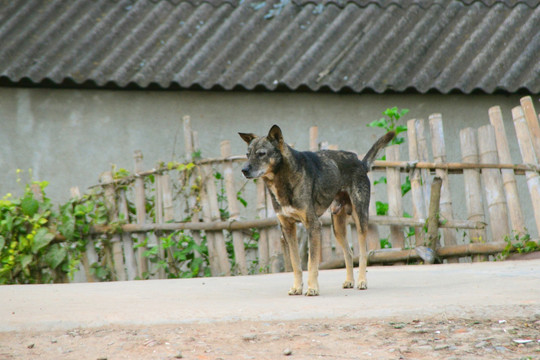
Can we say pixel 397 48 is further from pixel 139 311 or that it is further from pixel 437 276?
pixel 139 311

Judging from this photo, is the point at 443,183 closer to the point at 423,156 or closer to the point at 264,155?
the point at 423,156

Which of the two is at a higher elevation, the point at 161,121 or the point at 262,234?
the point at 161,121

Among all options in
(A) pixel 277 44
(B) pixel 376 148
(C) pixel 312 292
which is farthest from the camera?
(A) pixel 277 44

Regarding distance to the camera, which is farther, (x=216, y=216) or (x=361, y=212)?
(x=216, y=216)

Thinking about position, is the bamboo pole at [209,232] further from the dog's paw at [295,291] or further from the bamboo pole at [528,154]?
the bamboo pole at [528,154]

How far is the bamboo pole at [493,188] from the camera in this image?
721 cm

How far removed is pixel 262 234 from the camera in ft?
25.0

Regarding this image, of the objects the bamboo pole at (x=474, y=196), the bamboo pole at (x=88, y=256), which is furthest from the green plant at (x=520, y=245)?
the bamboo pole at (x=88, y=256)

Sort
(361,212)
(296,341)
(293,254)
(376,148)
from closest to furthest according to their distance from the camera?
(296,341) → (293,254) → (361,212) → (376,148)

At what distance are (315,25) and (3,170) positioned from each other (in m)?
4.59

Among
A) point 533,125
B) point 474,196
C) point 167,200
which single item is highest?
point 533,125

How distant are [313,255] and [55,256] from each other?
343cm

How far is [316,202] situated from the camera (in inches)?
218

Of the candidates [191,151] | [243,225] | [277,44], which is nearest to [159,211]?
[191,151]
